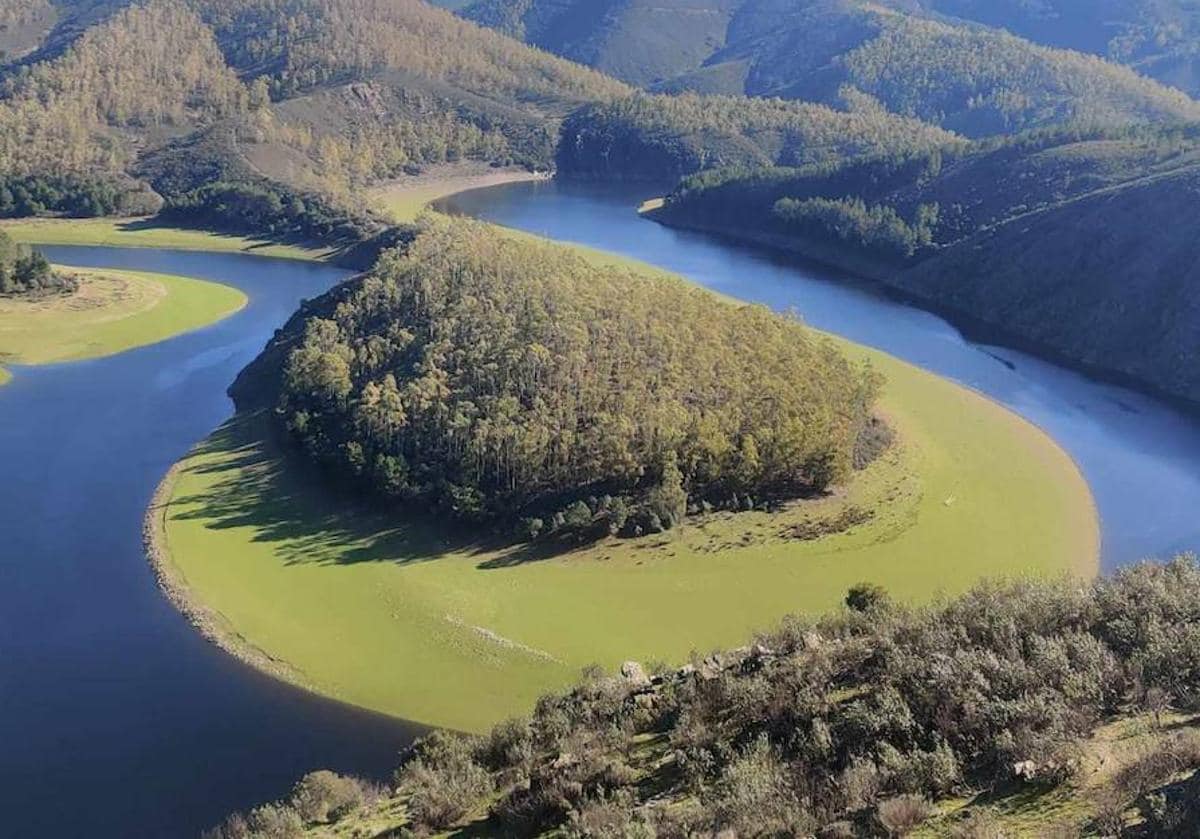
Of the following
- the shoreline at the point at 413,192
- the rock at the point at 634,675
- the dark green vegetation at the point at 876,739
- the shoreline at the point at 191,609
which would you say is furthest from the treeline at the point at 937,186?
the dark green vegetation at the point at 876,739

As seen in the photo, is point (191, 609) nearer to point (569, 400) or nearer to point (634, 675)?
point (569, 400)

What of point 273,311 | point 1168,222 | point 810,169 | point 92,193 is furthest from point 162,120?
point 1168,222

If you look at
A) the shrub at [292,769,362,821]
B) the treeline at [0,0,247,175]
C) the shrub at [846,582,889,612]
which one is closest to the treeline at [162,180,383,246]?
the treeline at [0,0,247,175]

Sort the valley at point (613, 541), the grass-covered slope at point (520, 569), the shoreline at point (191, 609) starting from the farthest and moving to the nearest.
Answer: the grass-covered slope at point (520, 569)
the shoreline at point (191, 609)
the valley at point (613, 541)

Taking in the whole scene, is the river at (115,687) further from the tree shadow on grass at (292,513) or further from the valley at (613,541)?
the tree shadow on grass at (292,513)

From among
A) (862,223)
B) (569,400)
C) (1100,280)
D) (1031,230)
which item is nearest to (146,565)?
(569,400)

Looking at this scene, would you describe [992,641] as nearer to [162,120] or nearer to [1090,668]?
[1090,668]
